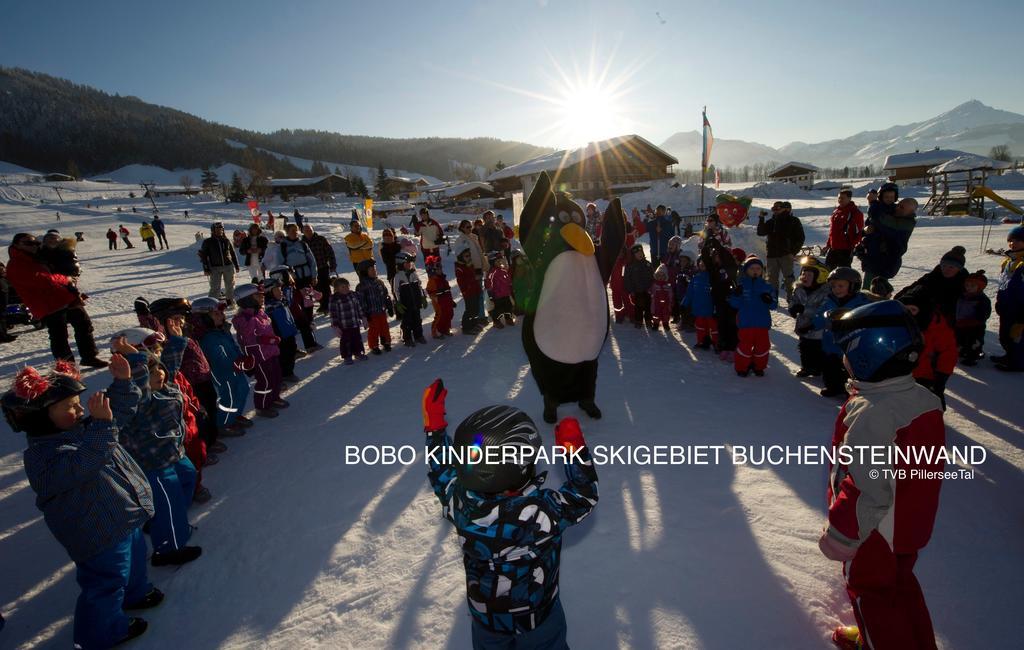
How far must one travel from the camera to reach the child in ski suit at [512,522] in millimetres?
1500

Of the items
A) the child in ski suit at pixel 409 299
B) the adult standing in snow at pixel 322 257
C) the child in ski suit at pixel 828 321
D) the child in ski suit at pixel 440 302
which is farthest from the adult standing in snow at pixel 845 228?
the adult standing in snow at pixel 322 257

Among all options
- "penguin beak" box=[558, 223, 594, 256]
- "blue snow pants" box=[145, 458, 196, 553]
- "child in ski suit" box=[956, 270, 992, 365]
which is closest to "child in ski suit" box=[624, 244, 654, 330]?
"child in ski suit" box=[956, 270, 992, 365]

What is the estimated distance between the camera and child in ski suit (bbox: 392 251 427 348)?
6730mm

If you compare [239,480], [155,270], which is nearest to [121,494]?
[239,480]

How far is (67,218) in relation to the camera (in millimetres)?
31312

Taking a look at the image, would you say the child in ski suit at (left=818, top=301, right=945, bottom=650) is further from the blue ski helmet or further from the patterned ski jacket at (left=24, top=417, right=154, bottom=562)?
the patterned ski jacket at (left=24, top=417, right=154, bottom=562)

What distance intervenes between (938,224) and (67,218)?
47.9 metres

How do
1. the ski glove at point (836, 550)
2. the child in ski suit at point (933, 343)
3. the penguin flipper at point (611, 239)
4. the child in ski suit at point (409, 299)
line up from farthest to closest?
1. the child in ski suit at point (409, 299)
2. the penguin flipper at point (611, 239)
3. the child in ski suit at point (933, 343)
4. the ski glove at point (836, 550)

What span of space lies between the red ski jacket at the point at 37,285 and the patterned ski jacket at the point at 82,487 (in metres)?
4.85

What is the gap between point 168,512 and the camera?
2789mm

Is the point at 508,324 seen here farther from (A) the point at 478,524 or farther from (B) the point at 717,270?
(A) the point at 478,524

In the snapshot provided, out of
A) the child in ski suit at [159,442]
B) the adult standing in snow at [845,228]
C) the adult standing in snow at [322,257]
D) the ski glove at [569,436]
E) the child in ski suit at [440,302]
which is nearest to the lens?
the ski glove at [569,436]

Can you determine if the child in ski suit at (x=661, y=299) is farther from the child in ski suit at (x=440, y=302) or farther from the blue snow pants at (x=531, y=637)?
the blue snow pants at (x=531, y=637)

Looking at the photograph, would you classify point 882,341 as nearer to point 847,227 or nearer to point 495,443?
point 495,443
